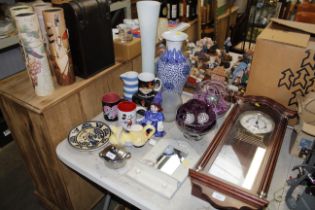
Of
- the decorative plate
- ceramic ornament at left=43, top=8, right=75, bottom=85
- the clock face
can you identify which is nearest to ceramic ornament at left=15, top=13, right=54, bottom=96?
ceramic ornament at left=43, top=8, right=75, bottom=85

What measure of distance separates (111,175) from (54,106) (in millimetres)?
357

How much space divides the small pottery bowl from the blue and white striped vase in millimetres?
331

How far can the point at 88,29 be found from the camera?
100 centimetres

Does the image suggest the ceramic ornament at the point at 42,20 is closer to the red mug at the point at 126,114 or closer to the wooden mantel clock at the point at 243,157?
the red mug at the point at 126,114

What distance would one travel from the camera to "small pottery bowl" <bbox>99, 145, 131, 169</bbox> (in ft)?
2.97

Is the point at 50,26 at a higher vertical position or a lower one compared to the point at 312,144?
higher

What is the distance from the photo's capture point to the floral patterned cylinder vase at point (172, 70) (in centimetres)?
111

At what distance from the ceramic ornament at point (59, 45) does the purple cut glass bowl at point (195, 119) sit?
0.47m

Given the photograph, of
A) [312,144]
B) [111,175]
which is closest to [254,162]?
[312,144]

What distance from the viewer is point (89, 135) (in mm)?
1047

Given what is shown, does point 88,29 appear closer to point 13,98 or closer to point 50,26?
point 50,26

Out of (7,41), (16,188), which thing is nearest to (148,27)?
(7,41)

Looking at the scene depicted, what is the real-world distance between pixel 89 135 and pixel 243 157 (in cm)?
60

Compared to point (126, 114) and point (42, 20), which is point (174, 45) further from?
point (42, 20)
